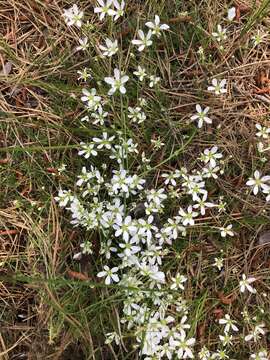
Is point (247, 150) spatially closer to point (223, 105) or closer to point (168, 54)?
point (223, 105)

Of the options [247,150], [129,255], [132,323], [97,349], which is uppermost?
[247,150]

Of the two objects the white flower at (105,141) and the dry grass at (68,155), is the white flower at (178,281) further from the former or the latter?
the white flower at (105,141)

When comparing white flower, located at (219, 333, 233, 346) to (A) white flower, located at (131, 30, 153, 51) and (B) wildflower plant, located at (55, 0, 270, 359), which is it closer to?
(B) wildflower plant, located at (55, 0, 270, 359)

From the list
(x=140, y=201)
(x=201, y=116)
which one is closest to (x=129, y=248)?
(x=140, y=201)

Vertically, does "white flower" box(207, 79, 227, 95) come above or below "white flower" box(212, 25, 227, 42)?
below

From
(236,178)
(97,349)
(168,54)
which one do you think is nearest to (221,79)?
(168,54)

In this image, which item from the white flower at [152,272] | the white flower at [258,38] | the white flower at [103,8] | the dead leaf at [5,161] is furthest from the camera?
the dead leaf at [5,161]

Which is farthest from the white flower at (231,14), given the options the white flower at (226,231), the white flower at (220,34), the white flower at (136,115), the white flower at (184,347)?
the white flower at (184,347)

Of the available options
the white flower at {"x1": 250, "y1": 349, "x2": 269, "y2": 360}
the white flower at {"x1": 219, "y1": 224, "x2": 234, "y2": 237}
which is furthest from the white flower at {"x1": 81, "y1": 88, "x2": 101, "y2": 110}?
the white flower at {"x1": 250, "y1": 349, "x2": 269, "y2": 360}
